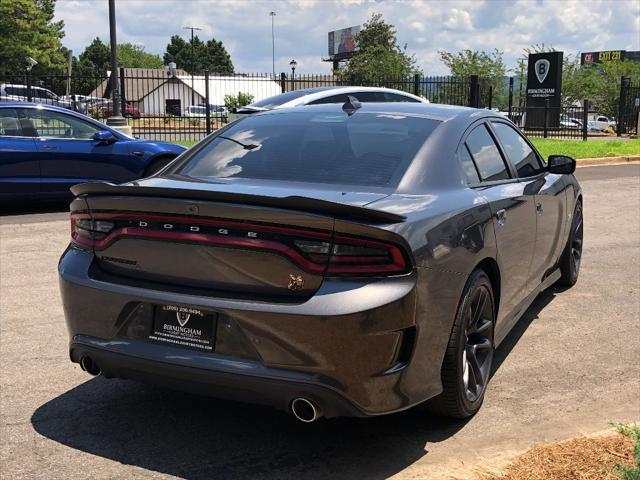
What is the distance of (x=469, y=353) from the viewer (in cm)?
381

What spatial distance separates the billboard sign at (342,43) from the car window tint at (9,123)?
396 ft

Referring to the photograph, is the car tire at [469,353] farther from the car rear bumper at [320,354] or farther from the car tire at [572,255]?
the car tire at [572,255]

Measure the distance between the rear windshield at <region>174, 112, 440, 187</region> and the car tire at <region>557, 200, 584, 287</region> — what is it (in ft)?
8.66

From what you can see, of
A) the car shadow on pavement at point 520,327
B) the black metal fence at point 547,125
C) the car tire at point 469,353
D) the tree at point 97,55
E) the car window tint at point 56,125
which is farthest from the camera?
the tree at point 97,55

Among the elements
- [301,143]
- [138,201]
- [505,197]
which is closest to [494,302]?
[505,197]

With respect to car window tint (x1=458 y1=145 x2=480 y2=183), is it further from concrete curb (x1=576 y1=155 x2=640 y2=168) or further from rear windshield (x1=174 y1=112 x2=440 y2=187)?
concrete curb (x1=576 y1=155 x2=640 y2=168)

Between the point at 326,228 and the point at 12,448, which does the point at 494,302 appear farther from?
the point at 12,448

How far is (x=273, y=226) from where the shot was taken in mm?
3145

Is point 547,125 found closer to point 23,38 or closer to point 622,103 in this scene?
point 622,103

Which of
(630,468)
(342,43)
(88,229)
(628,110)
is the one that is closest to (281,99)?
(88,229)

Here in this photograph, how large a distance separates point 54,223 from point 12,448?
21.9ft

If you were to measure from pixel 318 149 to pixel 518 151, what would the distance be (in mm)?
1852

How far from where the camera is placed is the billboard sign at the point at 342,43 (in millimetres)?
129288

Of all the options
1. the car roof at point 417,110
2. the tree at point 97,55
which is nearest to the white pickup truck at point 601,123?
the car roof at point 417,110
